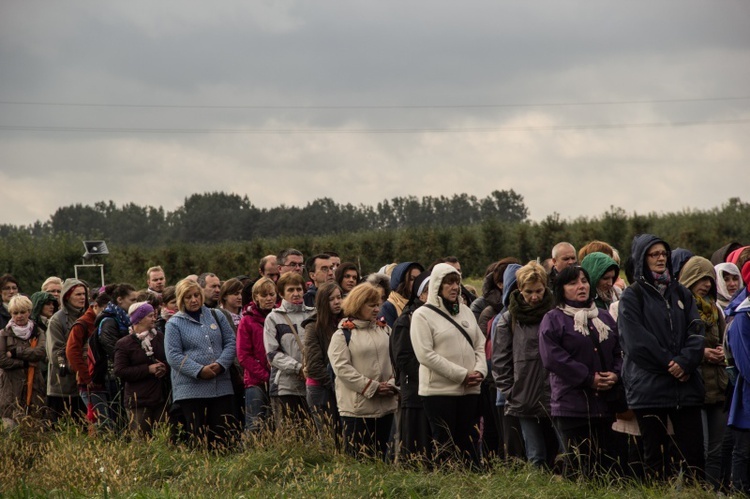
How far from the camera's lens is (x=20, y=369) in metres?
12.9

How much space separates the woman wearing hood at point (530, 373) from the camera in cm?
851

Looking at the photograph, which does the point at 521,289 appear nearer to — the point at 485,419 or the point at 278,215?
the point at 485,419

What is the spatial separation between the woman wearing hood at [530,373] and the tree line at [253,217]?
62270 millimetres

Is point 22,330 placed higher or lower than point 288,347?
higher

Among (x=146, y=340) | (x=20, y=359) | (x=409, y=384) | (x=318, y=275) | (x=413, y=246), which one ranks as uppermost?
(x=413, y=246)

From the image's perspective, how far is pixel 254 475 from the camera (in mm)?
8484

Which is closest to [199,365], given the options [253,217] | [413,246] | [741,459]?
[741,459]

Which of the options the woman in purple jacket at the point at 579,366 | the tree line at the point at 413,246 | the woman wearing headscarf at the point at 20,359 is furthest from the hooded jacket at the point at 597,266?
the tree line at the point at 413,246

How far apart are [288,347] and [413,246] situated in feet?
100

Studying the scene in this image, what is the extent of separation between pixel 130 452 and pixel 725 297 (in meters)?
5.81

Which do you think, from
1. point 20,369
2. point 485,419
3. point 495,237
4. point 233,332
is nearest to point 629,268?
point 485,419

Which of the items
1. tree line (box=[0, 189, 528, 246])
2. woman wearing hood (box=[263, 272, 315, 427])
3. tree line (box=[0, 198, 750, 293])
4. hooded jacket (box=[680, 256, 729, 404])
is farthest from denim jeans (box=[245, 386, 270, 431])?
tree line (box=[0, 189, 528, 246])

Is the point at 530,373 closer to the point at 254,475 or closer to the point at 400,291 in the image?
the point at 400,291

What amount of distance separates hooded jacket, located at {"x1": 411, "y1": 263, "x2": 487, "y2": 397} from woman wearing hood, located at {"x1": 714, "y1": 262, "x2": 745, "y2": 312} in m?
2.47
